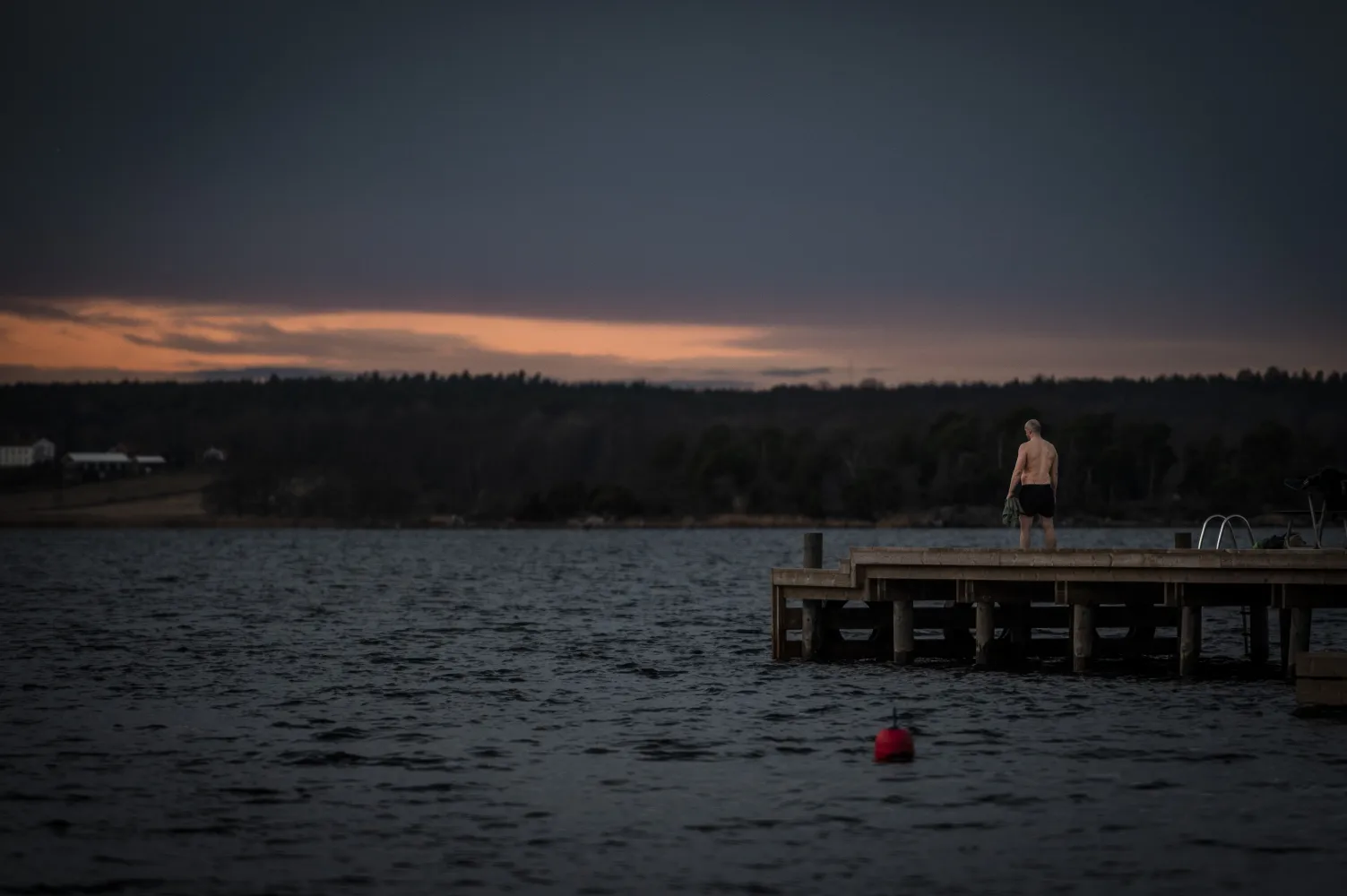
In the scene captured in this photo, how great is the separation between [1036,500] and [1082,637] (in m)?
2.78

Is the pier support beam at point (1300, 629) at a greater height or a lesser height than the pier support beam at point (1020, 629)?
greater

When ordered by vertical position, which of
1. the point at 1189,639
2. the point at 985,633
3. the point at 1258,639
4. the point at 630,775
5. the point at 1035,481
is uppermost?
the point at 1035,481

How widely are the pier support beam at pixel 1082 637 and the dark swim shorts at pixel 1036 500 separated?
1840 millimetres

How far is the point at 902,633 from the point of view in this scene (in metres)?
32.3

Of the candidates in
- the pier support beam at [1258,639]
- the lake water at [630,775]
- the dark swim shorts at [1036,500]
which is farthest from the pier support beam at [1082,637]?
the pier support beam at [1258,639]

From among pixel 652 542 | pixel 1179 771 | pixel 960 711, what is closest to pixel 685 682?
pixel 960 711

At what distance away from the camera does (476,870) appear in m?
16.9

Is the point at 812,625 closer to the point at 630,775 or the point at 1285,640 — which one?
the point at 1285,640

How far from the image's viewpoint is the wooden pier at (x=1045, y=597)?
2780cm

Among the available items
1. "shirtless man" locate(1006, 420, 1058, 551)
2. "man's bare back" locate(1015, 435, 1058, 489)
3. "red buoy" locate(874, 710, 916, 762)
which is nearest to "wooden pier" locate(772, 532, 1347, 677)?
"shirtless man" locate(1006, 420, 1058, 551)

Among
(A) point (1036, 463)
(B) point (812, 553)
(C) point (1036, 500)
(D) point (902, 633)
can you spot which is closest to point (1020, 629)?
(D) point (902, 633)

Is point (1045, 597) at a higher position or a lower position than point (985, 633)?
higher

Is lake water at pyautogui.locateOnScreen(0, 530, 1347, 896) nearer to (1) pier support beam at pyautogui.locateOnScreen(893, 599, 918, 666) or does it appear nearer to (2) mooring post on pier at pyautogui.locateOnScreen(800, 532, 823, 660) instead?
(1) pier support beam at pyautogui.locateOnScreen(893, 599, 918, 666)

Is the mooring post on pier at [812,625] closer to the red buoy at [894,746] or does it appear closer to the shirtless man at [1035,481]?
the shirtless man at [1035,481]
